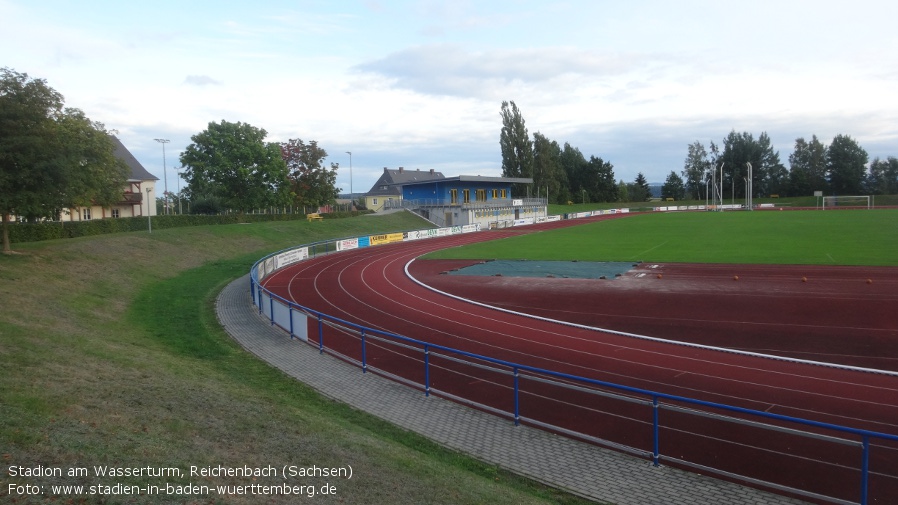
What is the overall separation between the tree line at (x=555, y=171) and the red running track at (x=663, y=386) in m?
81.0

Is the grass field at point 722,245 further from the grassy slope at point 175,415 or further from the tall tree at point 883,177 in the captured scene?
the tall tree at point 883,177

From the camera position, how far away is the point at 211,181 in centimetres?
5959

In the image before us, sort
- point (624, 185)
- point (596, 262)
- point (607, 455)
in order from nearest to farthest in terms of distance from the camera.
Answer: point (607, 455)
point (596, 262)
point (624, 185)

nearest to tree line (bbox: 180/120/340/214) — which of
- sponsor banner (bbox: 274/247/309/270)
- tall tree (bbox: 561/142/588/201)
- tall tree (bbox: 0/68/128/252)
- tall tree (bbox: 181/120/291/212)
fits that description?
tall tree (bbox: 181/120/291/212)

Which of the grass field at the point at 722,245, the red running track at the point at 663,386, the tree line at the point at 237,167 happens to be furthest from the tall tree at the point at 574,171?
the red running track at the point at 663,386

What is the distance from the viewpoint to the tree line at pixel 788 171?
111750mm

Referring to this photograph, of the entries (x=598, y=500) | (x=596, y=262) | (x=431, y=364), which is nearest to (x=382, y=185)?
(x=596, y=262)

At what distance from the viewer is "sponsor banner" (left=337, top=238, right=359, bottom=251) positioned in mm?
45406

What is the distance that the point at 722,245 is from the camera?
→ 40.7m

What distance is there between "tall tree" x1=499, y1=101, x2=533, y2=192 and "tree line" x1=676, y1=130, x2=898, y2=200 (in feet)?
123

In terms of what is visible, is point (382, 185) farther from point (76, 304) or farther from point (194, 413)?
point (194, 413)

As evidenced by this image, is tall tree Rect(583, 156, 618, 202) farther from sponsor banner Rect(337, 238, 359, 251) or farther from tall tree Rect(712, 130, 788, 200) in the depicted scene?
sponsor banner Rect(337, 238, 359, 251)

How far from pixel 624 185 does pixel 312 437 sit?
130772 millimetres

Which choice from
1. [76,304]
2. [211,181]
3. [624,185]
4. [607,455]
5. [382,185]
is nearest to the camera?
[607,455]
